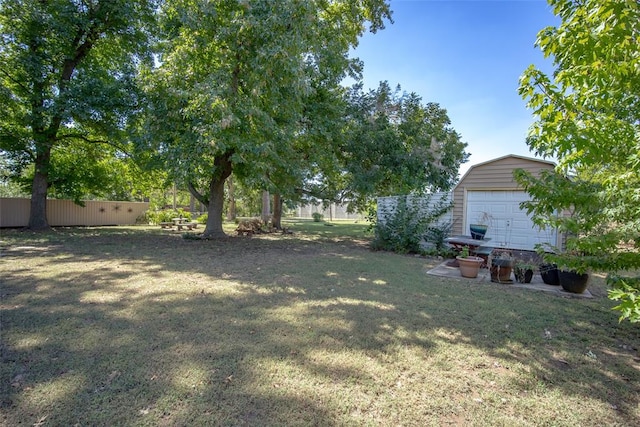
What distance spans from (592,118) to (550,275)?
4.31 metres

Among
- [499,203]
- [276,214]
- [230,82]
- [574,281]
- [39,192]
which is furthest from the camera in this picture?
[276,214]

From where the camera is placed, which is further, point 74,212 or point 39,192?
point 74,212

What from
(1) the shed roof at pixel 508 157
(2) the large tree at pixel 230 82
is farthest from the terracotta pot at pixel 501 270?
(2) the large tree at pixel 230 82

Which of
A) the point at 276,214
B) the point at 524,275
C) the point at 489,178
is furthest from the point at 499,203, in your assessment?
the point at 276,214

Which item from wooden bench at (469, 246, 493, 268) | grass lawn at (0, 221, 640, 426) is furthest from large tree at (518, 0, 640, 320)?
wooden bench at (469, 246, 493, 268)

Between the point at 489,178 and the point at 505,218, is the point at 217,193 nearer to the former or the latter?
the point at 489,178

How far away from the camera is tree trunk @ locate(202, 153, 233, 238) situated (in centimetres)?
1044

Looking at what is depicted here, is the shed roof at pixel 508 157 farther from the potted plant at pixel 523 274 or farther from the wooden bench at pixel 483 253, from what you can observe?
the potted plant at pixel 523 274

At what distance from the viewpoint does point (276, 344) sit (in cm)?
291

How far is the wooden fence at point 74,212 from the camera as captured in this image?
43.2 ft

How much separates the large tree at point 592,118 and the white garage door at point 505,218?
620 cm

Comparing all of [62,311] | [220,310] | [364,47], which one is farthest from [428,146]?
[62,311]

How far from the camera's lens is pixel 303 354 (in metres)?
2.74

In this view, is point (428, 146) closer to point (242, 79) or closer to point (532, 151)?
point (242, 79)
